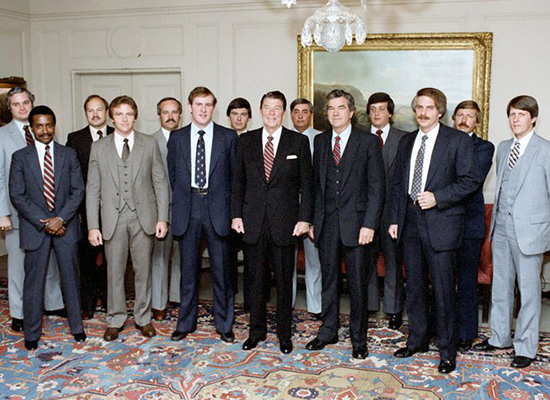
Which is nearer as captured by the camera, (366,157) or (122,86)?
(366,157)

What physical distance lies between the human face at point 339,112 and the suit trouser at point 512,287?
131 centimetres

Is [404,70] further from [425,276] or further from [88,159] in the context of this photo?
[88,159]

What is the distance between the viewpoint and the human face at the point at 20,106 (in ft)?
15.7

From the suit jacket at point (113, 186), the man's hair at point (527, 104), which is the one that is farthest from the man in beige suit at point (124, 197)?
the man's hair at point (527, 104)

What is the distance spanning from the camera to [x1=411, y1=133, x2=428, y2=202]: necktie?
160 inches

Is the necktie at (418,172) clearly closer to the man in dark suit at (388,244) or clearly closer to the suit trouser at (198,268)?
the man in dark suit at (388,244)

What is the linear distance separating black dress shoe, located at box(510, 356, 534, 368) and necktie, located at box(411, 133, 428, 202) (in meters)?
1.34

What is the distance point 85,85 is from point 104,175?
3.40 meters

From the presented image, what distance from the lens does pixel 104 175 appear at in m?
4.56

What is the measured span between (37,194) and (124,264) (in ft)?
2.72

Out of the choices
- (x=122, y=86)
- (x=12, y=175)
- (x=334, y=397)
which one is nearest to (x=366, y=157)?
(x=334, y=397)

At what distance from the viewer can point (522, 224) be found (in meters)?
4.08

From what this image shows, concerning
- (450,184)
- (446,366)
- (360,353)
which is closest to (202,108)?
(450,184)

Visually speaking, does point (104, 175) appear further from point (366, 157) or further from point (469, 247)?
point (469, 247)
